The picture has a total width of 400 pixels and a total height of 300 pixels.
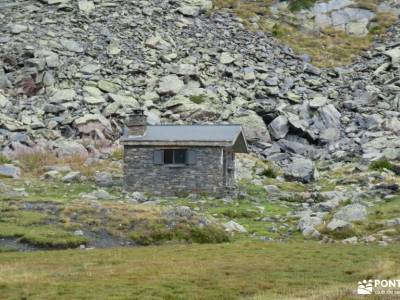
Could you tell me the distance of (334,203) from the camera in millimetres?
39438

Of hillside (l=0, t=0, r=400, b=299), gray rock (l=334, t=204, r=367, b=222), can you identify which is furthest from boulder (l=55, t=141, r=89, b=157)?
gray rock (l=334, t=204, r=367, b=222)

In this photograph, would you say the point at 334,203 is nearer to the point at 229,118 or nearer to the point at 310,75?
the point at 229,118

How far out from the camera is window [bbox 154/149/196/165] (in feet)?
147

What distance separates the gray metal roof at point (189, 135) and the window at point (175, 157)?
56 centimetres

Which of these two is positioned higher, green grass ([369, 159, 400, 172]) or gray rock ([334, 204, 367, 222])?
gray rock ([334, 204, 367, 222])

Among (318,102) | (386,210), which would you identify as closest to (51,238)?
(386,210)

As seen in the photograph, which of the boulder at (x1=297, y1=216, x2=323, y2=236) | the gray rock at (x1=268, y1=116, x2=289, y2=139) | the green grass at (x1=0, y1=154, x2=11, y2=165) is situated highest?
the gray rock at (x1=268, y1=116, x2=289, y2=139)

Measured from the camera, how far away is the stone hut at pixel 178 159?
44438mm

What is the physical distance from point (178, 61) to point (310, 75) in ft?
50.4

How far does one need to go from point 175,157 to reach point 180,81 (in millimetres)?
27707

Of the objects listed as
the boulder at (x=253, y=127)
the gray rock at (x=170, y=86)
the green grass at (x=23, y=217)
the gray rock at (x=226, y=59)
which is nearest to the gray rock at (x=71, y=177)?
the green grass at (x=23, y=217)

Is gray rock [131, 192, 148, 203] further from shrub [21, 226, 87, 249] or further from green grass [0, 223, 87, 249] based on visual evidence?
shrub [21, 226, 87, 249]

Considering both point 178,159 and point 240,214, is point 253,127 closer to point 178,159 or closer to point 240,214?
point 178,159

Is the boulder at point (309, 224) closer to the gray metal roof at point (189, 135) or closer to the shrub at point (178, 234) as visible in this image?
the shrub at point (178, 234)
